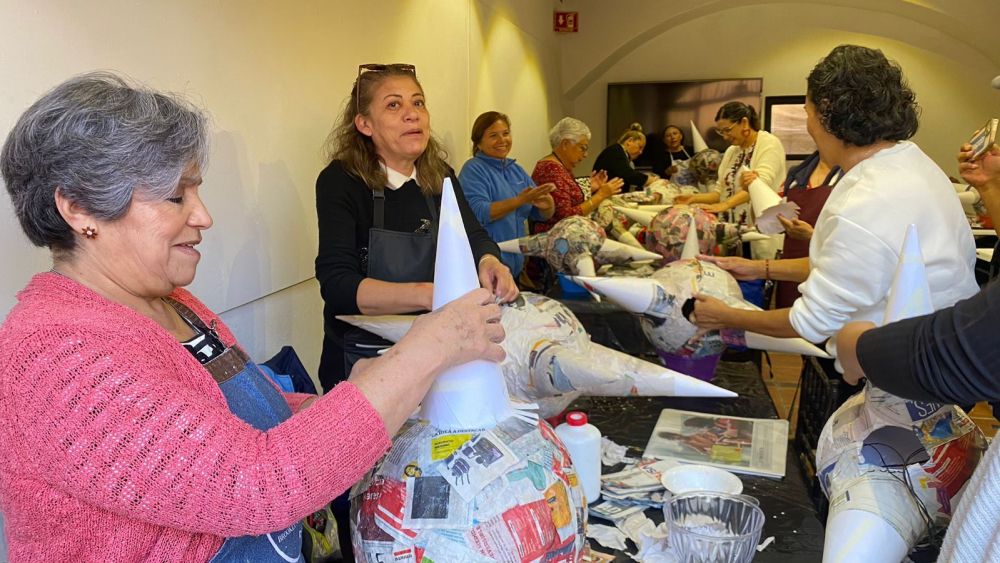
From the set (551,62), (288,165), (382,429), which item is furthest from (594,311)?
(551,62)

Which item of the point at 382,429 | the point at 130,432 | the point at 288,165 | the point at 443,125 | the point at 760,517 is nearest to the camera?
the point at 130,432

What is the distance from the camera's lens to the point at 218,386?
35.1 inches

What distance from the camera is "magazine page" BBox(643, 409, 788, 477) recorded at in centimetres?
152

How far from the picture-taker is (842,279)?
1.58 m

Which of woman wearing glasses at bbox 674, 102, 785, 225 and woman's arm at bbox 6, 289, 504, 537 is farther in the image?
woman wearing glasses at bbox 674, 102, 785, 225

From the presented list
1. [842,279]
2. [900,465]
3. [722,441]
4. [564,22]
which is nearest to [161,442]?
[900,465]

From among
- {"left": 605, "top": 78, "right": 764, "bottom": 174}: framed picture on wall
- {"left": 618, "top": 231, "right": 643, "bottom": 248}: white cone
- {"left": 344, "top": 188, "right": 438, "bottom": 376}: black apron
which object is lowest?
{"left": 618, "top": 231, "right": 643, "bottom": 248}: white cone

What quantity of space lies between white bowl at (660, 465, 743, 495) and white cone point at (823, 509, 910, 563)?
39 cm

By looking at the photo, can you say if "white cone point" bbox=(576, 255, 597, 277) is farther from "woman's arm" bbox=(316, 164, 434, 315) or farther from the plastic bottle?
the plastic bottle

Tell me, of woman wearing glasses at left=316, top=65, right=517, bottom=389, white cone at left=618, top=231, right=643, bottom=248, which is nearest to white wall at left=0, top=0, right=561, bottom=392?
woman wearing glasses at left=316, top=65, right=517, bottom=389

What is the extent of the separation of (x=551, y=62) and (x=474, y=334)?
7.37m

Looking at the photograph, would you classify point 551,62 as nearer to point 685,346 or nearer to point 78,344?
point 685,346

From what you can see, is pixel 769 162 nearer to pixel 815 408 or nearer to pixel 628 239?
pixel 628 239

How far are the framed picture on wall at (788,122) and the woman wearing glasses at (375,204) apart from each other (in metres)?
7.38
